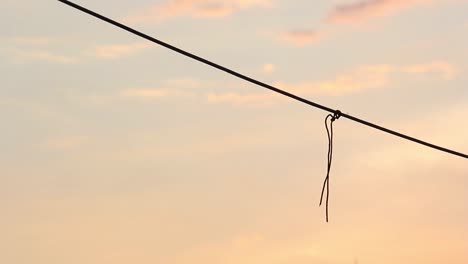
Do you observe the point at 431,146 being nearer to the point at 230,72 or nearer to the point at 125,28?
the point at 230,72

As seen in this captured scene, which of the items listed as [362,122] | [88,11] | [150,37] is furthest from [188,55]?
[362,122]

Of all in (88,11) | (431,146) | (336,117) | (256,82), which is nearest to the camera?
(88,11)

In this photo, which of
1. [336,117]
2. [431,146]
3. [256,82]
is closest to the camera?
[256,82]

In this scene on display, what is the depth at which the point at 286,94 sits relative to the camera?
20.1 meters

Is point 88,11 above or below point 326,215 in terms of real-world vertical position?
above

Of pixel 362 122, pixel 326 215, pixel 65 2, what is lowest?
pixel 326 215

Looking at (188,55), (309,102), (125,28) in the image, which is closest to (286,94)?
(309,102)

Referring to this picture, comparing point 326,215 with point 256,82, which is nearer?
point 256,82

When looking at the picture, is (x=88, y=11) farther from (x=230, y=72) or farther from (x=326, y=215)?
(x=326, y=215)

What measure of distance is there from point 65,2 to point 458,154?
25.5ft

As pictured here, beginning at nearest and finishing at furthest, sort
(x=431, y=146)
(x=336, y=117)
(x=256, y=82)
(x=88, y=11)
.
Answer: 1. (x=88, y=11)
2. (x=256, y=82)
3. (x=431, y=146)
4. (x=336, y=117)

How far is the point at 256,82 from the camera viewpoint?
774 inches

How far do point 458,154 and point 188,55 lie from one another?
5653mm

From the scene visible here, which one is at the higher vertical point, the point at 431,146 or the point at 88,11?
the point at 88,11
